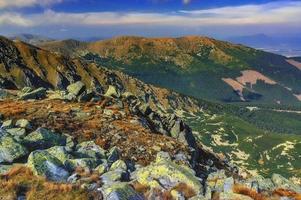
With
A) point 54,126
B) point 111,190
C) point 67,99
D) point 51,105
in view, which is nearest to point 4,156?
point 111,190

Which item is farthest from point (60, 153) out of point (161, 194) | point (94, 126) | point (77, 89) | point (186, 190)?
point (77, 89)

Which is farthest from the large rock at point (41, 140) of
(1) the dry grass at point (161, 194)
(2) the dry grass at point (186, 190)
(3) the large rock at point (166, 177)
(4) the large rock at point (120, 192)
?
(2) the dry grass at point (186, 190)

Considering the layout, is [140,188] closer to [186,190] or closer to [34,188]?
[186,190]

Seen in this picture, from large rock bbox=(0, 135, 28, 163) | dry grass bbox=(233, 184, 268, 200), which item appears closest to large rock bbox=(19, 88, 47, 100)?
large rock bbox=(0, 135, 28, 163)

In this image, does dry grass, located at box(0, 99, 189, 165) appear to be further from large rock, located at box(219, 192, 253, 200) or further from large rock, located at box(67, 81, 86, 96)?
large rock, located at box(219, 192, 253, 200)

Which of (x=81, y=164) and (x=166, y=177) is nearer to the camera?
(x=166, y=177)
